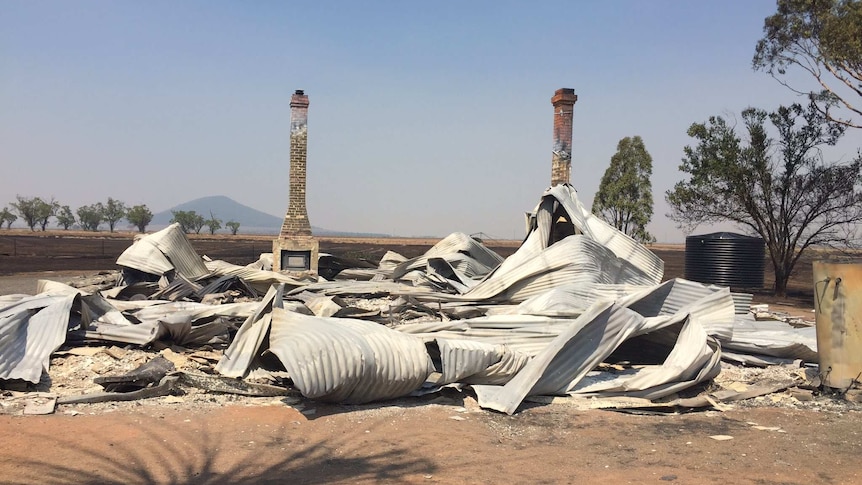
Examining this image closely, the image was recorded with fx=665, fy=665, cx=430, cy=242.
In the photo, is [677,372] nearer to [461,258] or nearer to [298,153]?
[461,258]

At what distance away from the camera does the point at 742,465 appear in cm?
419

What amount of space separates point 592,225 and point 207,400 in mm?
8469

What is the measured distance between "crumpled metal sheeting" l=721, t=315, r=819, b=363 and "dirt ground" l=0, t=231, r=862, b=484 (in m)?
1.79

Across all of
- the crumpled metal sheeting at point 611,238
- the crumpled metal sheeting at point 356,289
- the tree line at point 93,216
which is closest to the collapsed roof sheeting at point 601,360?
the crumpled metal sheeting at point 611,238

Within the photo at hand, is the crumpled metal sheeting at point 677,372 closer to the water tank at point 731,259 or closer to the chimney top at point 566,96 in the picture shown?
the water tank at point 731,259

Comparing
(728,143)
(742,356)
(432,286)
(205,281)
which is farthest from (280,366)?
(728,143)

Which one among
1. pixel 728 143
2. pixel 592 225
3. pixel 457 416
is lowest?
pixel 457 416

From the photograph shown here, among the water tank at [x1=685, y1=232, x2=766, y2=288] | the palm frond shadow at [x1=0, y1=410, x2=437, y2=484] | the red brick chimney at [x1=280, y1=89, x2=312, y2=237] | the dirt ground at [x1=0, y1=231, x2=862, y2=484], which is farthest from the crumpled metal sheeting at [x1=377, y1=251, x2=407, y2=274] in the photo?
the palm frond shadow at [x1=0, y1=410, x2=437, y2=484]

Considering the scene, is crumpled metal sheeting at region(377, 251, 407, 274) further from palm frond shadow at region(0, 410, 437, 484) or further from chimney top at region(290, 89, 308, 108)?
palm frond shadow at region(0, 410, 437, 484)

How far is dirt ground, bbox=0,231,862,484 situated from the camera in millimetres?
3879

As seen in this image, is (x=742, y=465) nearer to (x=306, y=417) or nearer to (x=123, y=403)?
(x=306, y=417)

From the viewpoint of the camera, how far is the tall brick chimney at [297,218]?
53.3ft

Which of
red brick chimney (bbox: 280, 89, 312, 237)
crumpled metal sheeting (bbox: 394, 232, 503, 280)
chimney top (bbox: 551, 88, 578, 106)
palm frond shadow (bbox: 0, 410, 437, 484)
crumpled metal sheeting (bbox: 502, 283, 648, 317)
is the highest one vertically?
chimney top (bbox: 551, 88, 578, 106)

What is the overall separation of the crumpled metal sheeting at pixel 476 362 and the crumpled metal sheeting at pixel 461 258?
789cm
